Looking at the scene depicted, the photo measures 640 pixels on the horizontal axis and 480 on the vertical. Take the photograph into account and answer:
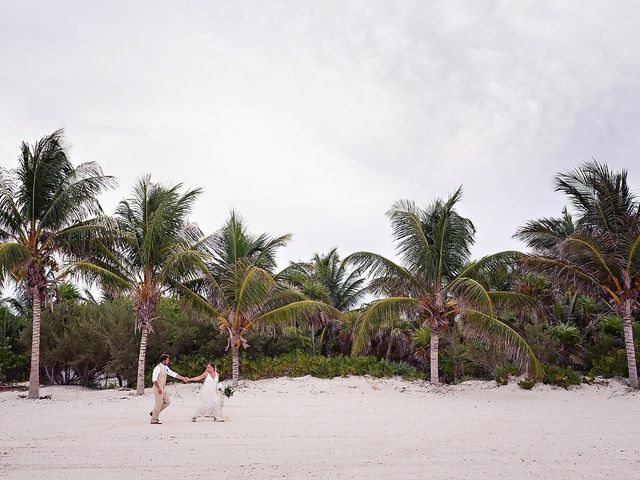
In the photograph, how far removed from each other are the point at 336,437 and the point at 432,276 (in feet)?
31.7

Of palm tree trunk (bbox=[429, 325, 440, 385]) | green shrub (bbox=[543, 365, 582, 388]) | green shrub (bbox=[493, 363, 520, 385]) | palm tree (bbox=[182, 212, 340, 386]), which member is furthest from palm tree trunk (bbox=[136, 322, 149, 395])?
green shrub (bbox=[543, 365, 582, 388])

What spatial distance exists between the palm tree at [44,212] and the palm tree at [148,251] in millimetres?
1063

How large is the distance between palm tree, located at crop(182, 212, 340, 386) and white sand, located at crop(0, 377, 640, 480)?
2.92m

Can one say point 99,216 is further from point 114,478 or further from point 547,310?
point 547,310

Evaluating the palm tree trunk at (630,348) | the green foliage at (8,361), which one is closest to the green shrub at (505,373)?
the palm tree trunk at (630,348)

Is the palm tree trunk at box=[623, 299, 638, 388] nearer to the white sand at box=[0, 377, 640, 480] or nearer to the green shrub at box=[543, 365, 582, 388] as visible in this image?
the white sand at box=[0, 377, 640, 480]

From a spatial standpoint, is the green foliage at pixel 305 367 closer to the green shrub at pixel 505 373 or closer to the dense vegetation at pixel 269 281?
the dense vegetation at pixel 269 281

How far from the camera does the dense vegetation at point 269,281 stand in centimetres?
1708

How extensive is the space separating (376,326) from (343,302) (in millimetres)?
11683

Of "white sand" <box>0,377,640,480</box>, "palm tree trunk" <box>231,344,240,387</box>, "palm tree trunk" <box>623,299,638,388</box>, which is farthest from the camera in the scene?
"palm tree trunk" <box>231,344,240,387</box>

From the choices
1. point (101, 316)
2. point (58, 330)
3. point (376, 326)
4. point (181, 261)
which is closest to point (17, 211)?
point (181, 261)

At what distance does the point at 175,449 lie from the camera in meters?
8.16

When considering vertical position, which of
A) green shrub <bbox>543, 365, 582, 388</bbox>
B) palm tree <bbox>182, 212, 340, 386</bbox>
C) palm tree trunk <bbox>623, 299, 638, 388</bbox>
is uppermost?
palm tree <bbox>182, 212, 340, 386</bbox>

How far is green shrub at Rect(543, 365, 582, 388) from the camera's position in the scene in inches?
697
